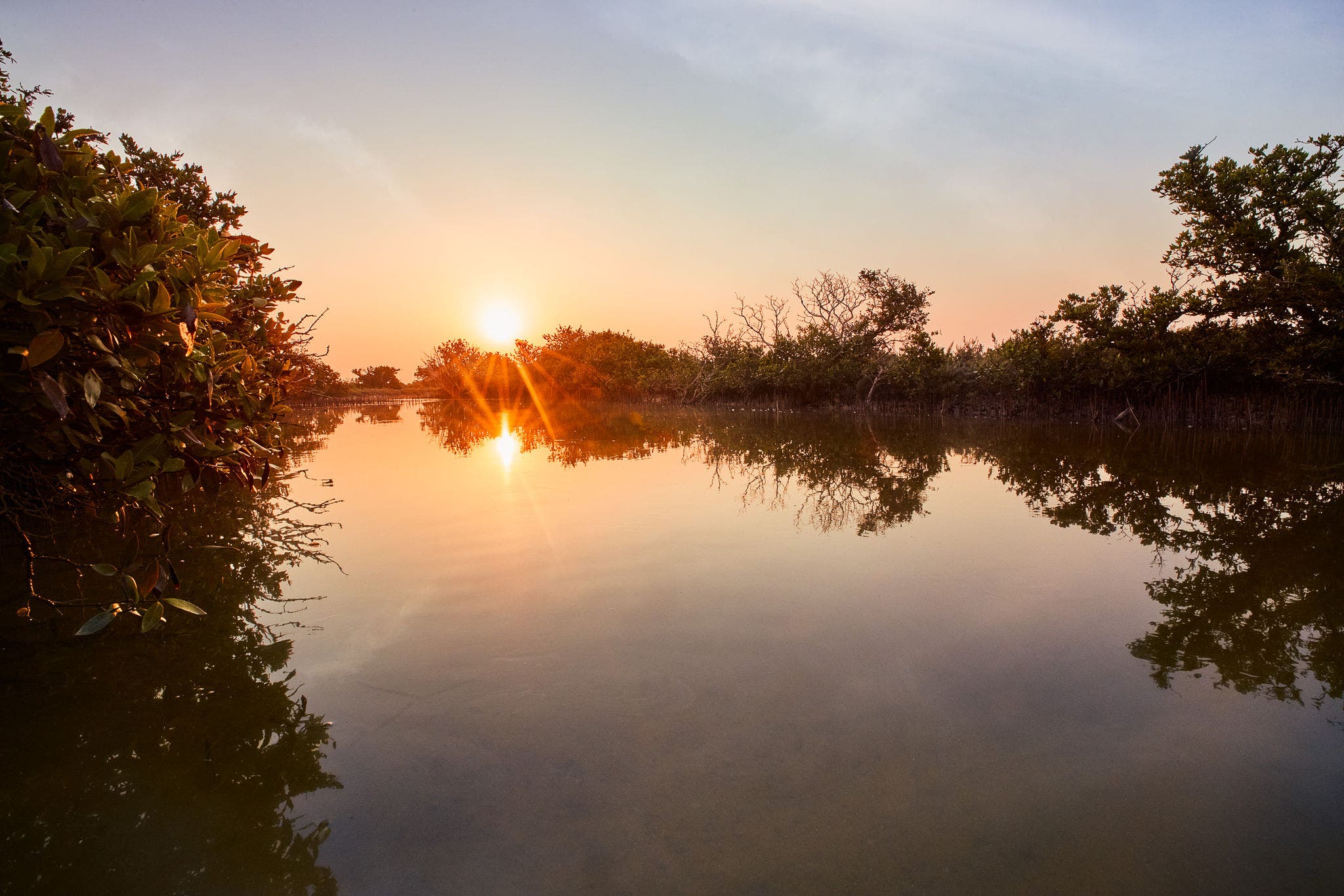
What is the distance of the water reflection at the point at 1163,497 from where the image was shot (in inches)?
123

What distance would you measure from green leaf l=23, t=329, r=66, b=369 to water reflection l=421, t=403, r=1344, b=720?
4.20 metres

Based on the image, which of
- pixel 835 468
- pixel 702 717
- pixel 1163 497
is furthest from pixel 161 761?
pixel 1163 497

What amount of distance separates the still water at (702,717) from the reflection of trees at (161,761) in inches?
0.4

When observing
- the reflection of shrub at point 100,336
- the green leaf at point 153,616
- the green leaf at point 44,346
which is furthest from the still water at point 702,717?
the green leaf at point 44,346

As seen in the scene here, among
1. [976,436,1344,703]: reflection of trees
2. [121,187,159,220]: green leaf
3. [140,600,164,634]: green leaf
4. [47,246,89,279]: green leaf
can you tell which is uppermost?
[121,187,159,220]: green leaf

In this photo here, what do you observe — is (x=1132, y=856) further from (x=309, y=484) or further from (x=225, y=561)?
(x=309, y=484)

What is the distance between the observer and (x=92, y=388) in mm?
2037

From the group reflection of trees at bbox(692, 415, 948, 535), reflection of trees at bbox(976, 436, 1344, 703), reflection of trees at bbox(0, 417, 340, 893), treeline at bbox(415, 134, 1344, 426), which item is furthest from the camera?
treeline at bbox(415, 134, 1344, 426)

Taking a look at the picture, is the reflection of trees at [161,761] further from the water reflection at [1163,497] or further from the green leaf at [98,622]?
the water reflection at [1163,497]

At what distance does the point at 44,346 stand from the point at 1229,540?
7045mm

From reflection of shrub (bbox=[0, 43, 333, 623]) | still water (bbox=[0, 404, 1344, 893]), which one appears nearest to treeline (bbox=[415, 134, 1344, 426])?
still water (bbox=[0, 404, 1344, 893])

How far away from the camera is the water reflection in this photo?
313 centimetres

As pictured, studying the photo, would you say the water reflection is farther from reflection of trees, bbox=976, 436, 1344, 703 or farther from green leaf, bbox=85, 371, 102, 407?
green leaf, bbox=85, 371, 102, 407

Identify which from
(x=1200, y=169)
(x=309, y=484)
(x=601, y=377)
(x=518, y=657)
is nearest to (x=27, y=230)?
(x=518, y=657)
